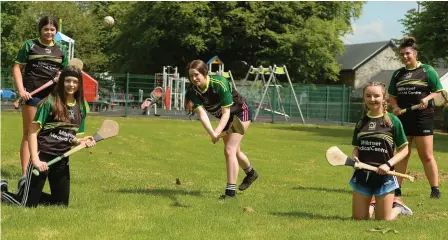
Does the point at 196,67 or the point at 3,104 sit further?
Result: the point at 3,104

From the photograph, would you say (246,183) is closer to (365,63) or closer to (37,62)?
(37,62)

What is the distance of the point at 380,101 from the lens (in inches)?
256

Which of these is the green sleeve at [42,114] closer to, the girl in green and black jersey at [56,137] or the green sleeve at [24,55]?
the girl in green and black jersey at [56,137]

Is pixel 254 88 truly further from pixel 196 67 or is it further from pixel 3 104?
pixel 196 67

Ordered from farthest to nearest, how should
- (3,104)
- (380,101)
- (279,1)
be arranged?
(279,1) < (3,104) < (380,101)

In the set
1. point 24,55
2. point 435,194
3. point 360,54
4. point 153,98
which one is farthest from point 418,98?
point 360,54

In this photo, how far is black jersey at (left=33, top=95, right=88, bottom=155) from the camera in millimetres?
6254

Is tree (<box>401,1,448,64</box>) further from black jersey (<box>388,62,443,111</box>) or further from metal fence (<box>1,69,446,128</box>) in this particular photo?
black jersey (<box>388,62,443,111</box>)

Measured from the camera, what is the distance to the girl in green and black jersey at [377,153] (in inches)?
251

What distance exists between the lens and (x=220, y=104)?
7.63 metres

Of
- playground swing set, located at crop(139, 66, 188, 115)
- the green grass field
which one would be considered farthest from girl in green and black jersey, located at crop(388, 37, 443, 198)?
playground swing set, located at crop(139, 66, 188, 115)

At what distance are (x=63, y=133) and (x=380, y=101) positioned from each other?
344cm

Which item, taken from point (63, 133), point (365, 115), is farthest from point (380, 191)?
point (63, 133)

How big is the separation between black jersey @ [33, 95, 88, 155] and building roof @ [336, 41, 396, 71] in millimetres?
57055
